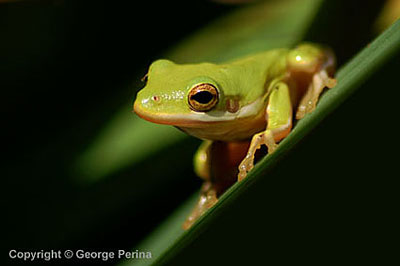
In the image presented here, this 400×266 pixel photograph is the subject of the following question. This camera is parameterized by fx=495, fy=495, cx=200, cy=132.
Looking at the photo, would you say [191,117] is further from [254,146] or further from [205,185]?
[205,185]

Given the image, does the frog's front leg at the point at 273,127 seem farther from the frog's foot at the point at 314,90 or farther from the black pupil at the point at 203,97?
the black pupil at the point at 203,97

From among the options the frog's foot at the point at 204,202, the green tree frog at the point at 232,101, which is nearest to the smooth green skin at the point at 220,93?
the green tree frog at the point at 232,101

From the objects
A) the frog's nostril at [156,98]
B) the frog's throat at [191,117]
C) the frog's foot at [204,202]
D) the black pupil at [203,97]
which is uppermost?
the frog's nostril at [156,98]

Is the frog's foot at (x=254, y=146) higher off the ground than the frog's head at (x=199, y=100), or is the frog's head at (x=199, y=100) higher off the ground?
the frog's head at (x=199, y=100)

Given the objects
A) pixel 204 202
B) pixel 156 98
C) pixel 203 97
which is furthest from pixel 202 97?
pixel 204 202

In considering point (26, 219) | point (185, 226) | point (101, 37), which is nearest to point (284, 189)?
point (185, 226)

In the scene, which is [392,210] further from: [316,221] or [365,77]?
[365,77]

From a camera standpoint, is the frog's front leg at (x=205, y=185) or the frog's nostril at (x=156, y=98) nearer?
the frog's nostril at (x=156, y=98)

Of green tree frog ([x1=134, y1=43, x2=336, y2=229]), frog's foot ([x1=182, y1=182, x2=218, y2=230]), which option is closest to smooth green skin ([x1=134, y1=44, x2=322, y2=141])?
green tree frog ([x1=134, y1=43, x2=336, y2=229])
